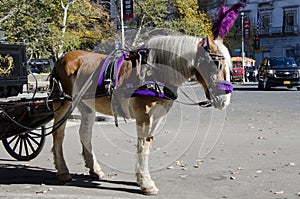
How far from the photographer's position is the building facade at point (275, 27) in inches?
2113

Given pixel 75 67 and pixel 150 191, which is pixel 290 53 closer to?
pixel 75 67

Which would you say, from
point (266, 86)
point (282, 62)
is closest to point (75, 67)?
point (266, 86)

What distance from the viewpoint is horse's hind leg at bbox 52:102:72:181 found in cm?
633

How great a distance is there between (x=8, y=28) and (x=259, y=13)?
4377cm

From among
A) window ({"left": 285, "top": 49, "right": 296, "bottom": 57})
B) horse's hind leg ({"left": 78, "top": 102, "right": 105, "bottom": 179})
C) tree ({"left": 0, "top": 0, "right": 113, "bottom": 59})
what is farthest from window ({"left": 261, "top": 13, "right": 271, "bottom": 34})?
horse's hind leg ({"left": 78, "top": 102, "right": 105, "bottom": 179})

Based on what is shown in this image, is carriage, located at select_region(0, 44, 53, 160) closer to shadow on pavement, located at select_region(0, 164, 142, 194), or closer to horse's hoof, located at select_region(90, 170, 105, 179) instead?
shadow on pavement, located at select_region(0, 164, 142, 194)

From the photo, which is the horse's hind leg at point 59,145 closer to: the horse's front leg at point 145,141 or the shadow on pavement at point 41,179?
the shadow on pavement at point 41,179

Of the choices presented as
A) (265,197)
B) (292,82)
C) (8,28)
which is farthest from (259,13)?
(265,197)

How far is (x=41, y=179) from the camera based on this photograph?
21.5ft

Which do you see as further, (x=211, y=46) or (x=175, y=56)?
(x=175, y=56)

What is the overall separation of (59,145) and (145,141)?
1517 millimetres

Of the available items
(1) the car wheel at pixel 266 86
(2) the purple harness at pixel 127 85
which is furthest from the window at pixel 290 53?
(2) the purple harness at pixel 127 85

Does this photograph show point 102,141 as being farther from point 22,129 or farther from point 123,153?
point 22,129

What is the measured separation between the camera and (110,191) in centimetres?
583
